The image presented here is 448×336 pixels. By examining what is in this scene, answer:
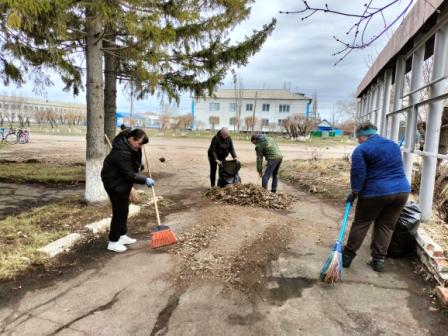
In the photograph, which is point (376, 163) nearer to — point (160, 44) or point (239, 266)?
point (239, 266)

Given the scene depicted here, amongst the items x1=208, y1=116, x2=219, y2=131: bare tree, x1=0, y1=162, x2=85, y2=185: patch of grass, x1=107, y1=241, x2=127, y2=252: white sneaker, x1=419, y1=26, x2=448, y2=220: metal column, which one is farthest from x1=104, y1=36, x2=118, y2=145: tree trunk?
x1=208, y1=116, x2=219, y2=131: bare tree

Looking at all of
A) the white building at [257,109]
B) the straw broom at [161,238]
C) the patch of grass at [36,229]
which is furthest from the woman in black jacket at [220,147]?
the white building at [257,109]

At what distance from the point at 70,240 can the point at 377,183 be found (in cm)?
403

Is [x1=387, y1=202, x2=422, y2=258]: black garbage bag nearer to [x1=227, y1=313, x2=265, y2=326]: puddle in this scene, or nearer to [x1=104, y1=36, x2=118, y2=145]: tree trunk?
[x1=227, y1=313, x2=265, y2=326]: puddle

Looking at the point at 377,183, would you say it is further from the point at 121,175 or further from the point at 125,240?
the point at 125,240

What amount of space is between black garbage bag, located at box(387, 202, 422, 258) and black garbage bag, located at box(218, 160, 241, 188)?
14.6ft

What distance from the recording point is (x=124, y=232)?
484 centimetres

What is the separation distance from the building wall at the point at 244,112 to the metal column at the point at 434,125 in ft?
175

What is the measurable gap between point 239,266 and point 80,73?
7.03m

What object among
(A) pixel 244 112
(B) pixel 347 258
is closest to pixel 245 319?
(B) pixel 347 258

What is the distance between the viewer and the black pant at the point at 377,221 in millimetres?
3820

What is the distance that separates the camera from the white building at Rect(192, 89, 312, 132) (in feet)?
193

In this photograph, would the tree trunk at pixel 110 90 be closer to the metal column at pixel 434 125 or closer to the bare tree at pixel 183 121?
the metal column at pixel 434 125

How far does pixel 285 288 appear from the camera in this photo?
355cm
